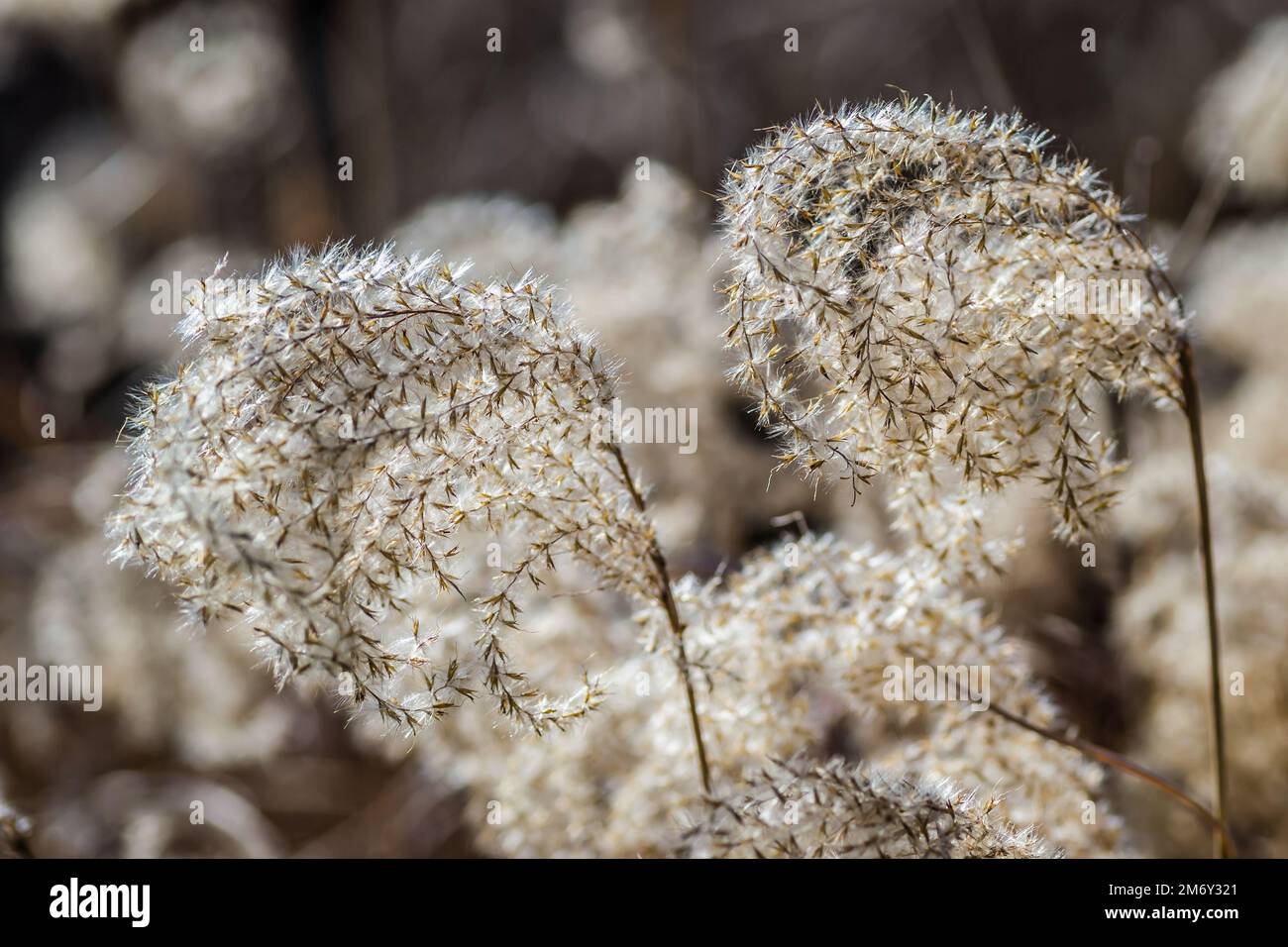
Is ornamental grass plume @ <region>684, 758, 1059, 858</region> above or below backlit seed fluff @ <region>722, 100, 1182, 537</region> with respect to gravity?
below

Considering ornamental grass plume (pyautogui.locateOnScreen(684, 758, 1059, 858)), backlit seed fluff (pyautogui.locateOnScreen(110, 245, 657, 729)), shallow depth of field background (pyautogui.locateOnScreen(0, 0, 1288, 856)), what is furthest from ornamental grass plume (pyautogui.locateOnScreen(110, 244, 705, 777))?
shallow depth of field background (pyautogui.locateOnScreen(0, 0, 1288, 856))

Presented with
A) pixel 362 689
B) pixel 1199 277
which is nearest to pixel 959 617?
pixel 362 689

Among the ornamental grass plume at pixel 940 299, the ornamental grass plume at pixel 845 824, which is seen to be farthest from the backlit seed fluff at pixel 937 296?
the ornamental grass plume at pixel 845 824

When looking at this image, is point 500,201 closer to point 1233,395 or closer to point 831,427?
point 831,427

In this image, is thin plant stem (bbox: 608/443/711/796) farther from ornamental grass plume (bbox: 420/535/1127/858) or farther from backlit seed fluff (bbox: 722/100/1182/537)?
backlit seed fluff (bbox: 722/100/1182/537)

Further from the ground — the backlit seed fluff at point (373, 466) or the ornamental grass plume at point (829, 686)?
the backlit seed fluff at point (373, 466)

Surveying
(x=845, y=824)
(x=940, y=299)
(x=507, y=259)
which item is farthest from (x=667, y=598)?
(x=507, y=259)

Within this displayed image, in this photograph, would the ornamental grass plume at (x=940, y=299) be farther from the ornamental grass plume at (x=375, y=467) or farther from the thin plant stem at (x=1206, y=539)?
the ornamental grass plume at (x=375, y=467)
